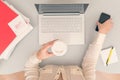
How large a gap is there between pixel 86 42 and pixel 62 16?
181 millimetres

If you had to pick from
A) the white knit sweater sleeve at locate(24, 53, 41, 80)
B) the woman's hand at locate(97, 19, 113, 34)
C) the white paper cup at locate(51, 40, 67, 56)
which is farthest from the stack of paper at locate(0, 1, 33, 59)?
Result: the woman's hand at locate(97, 19, 113, 34)

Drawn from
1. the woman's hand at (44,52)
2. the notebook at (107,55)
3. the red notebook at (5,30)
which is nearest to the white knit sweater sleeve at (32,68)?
the woman's hand at (44,52)

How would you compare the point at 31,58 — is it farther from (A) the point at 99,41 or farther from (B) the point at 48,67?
(A) the point at 99,41

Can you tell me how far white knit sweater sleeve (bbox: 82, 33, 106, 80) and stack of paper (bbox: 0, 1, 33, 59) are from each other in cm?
32

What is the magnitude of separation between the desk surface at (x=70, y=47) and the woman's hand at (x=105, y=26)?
1.2 inches

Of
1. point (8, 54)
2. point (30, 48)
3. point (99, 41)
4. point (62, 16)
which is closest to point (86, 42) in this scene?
point (99, 41)

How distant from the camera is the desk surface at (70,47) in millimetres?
1210

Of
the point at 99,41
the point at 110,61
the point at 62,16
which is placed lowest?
the point at 110,61

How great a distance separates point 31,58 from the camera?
1.14 m

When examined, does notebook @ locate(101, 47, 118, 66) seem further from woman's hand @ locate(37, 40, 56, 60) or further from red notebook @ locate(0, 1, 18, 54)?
red notebook @ locate(0, 1, 18, 54)

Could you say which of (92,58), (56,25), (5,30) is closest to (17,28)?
(5,30)

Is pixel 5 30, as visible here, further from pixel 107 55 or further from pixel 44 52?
pixel 107 55

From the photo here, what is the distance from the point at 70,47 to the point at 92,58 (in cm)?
13

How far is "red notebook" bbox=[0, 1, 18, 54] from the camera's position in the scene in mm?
1180
